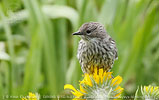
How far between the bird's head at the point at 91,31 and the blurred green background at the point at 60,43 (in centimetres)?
96

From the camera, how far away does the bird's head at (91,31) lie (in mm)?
2297

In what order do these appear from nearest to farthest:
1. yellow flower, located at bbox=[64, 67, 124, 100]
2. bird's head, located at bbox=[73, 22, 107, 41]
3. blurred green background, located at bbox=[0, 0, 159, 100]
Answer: yellow flower, located at bbox=[64, 67, 124, 100]
bird's head, located at bbox=[73, 22, 107, 41]
blurred green background, located at bbox=[0, 0, 159, 100]

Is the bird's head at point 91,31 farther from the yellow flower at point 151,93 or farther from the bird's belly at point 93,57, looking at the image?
the yellow flower at point 151,93

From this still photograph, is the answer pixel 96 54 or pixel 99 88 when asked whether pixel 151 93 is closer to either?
pixel 99 88

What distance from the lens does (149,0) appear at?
4.32 metres

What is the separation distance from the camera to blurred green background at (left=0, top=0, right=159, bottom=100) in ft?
11.8

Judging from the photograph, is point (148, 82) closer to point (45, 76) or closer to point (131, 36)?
point (131, 36)

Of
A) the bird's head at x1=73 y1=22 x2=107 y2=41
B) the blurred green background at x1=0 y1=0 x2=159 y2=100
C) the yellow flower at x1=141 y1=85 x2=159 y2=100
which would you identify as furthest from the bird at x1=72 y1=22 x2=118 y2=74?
the yellow flower at x1=141 y1=85 x2=159 y2=100

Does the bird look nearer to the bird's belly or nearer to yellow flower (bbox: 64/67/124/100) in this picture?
the bird's belly

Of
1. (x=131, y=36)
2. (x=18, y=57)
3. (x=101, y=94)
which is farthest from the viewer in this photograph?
(x=18, y=57)

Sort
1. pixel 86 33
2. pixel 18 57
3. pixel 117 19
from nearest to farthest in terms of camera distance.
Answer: pixel 86 33
pixel 117 19
pixel 18 57

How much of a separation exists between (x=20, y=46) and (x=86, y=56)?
2678 mm

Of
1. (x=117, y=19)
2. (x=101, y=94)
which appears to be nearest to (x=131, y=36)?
(x=117, y=19)

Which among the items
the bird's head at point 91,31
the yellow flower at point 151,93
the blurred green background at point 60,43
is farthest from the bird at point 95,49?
the yellow flower at point 151,93
